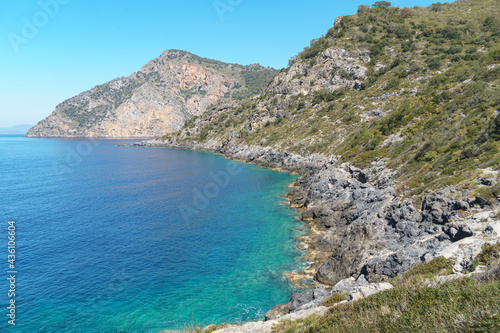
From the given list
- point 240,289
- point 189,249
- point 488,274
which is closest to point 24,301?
point 189,249

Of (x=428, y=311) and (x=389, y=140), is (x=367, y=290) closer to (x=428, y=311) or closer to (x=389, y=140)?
(x=428, y=311)

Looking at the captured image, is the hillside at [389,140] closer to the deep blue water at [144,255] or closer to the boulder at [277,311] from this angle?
the boulder at [277,311]

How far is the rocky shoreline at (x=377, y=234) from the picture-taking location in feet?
61.5

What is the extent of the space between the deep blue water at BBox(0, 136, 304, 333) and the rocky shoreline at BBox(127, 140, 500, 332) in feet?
12.4

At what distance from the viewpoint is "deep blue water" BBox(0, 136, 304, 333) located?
2470 centimetres

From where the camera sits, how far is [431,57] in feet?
279

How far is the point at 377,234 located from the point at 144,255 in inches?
1139

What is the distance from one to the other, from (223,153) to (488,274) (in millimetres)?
137853

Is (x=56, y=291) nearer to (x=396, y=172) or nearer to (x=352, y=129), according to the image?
(x=396, y=172)

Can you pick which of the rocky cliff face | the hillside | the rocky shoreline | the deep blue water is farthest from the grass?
the deep blue water

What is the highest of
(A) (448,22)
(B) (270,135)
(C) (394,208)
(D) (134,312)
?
(A) (448,22)

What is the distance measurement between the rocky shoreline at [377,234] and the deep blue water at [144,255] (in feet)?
12.4

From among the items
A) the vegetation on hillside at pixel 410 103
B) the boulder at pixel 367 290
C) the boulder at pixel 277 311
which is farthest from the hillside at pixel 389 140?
the boulder at pixel 367 290

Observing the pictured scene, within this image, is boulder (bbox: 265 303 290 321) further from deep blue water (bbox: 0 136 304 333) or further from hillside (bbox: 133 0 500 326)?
deep blue water (bbox: 0 136 304 333)
